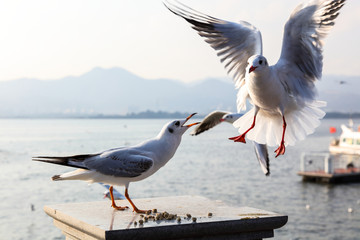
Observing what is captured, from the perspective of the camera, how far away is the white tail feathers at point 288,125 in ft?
15.4

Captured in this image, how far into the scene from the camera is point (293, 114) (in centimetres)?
475

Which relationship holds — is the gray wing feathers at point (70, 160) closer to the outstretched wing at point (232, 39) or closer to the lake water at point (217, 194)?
the outstretched wing at point (232, 39)

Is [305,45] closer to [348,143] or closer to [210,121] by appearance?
[210,121]

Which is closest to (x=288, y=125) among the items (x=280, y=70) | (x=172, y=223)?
(x=280, y=70)

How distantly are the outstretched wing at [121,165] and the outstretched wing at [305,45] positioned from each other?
53.1 inches

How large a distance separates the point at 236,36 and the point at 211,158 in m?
54.5

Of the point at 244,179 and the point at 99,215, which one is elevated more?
the point at 99,215

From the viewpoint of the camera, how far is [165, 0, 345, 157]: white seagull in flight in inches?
164

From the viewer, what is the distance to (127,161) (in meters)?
4.21

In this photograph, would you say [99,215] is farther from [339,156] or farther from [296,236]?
[339,156]

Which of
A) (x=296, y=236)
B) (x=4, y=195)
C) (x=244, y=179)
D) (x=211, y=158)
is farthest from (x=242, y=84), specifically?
(x=211, y=158)

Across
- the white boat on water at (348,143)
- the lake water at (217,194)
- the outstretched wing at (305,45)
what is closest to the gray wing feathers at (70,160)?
the outstretched wing at (305,45)

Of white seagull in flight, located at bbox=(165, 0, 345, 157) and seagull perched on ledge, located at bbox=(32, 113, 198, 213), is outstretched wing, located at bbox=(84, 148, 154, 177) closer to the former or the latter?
seagull perched on ledge, located at bbox=(32, 113, 198, 213)

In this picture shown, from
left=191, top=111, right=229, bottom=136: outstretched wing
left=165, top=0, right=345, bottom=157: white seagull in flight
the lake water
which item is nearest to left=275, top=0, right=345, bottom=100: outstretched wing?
left=165, top=0, right=345, bottom=157: white seagull in flight
